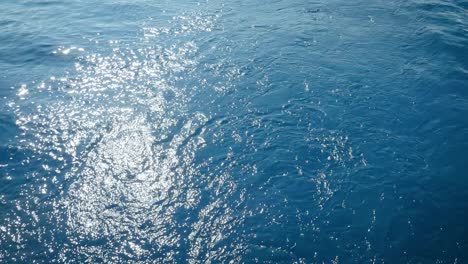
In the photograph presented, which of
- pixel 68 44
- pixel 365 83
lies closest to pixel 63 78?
pixel 68 44

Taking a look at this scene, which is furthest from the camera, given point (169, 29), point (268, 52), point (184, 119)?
point (169, 29)

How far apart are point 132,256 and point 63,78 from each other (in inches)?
312

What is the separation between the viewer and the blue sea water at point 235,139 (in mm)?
7695

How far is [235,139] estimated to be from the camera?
32.4 feet

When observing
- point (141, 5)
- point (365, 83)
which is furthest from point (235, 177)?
point (141, 5)

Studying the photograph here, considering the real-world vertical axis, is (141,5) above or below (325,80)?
above

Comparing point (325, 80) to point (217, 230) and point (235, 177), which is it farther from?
point (217, 230)

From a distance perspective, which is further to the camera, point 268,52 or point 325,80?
point 268,52

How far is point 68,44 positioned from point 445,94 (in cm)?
1500

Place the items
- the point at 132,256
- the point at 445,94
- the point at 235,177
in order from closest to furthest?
the point at 132,256
the point at 235,177
the point at 445,94

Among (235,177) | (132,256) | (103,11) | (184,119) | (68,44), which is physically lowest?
(132,256)

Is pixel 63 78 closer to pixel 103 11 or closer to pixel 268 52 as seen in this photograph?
pixel 103 11

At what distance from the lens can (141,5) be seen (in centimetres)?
1681

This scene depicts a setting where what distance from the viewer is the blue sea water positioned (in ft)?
25.2
